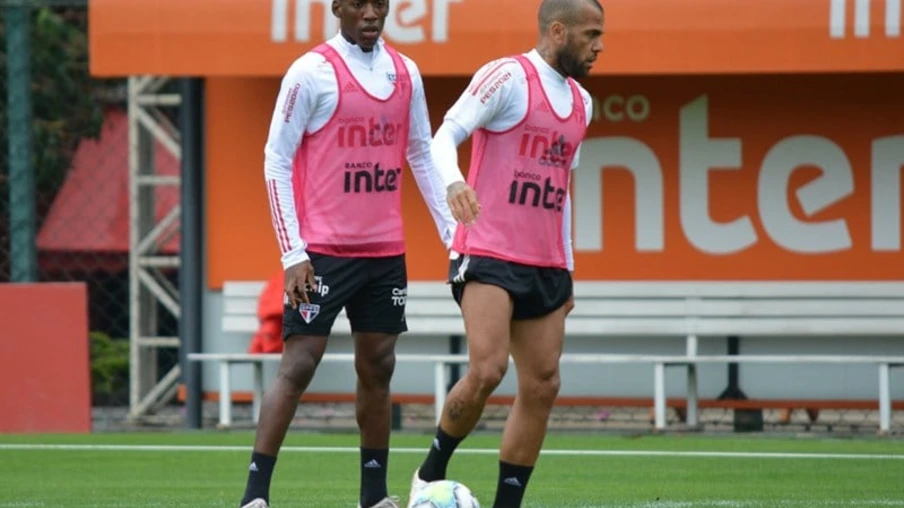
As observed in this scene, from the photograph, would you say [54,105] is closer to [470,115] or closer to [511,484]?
[470,115]

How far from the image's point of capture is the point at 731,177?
1359cm

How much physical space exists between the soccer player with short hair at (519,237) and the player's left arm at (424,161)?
34cm

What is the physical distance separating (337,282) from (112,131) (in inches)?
451

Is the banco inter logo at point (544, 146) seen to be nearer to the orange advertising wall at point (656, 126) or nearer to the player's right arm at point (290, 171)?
the player's right arm at point (290, 171)

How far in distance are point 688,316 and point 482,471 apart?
3.73m

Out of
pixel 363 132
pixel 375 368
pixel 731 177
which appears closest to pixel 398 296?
pixel 375 368

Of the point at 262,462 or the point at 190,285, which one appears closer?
the point at 262,462

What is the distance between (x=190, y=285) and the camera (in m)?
13.9

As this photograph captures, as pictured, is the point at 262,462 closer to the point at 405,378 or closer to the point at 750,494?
the point at 750,494

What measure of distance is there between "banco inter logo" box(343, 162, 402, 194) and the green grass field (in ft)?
5.07

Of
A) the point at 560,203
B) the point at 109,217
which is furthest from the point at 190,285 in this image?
the point at 560,203

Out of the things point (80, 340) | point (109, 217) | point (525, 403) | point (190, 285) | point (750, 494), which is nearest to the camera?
point (525, 403)

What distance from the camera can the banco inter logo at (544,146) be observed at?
7.04 m

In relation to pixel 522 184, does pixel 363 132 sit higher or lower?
higher
